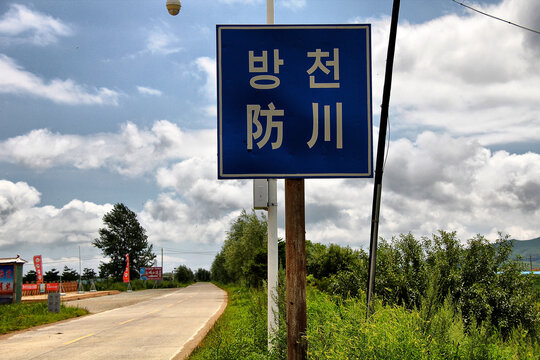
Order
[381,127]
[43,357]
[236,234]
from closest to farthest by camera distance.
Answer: [381,127], [43,357], [236,234]

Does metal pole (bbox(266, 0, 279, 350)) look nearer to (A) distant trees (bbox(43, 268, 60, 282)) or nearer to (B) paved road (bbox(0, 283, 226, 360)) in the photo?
(B) paved road (bbox(0, 283, 226, 360))

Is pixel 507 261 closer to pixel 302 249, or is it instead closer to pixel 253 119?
pixel 302 249

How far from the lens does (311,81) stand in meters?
5.68

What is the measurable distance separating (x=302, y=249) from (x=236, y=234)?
172 ft

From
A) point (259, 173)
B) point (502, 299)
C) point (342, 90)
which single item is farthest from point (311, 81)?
point (502, 299)

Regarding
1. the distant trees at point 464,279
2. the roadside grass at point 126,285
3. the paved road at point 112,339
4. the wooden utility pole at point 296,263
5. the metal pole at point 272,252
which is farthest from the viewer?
the roadside grass at point 126,285

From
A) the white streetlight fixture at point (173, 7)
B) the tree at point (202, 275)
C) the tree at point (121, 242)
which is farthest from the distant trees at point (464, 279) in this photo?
the tree at point (202, 275)

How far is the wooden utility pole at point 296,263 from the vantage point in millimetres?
5871

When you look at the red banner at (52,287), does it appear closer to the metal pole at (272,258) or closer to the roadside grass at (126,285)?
the roadside grass at (126,285)

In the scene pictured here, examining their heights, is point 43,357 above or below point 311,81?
below

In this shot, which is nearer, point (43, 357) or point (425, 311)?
point (425, 311)

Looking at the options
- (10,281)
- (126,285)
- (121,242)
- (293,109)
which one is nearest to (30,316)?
(10,281)

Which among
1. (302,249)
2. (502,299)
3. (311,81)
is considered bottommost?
(502,299)

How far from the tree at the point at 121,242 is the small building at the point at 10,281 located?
7012 centimetres
